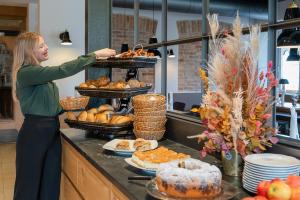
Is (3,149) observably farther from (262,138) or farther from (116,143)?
(262,138)

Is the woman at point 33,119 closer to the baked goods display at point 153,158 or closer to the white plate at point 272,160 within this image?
the baked goods display at point 153,158

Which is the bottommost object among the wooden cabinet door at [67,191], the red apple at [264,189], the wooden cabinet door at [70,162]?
the wooden cabinet door at [67,191]

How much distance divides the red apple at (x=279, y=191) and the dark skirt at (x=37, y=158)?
69.1 inches

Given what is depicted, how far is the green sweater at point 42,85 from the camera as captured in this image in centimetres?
227

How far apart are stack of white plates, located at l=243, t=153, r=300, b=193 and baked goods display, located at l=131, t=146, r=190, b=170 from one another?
0.40 metres

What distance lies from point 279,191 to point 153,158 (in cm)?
77

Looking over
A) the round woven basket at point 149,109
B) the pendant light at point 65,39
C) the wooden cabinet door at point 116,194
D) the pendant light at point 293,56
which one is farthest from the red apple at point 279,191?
the pendant light at point 293,56

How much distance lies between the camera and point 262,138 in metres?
1.48

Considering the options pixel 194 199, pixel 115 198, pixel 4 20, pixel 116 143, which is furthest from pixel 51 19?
pixel 194 199

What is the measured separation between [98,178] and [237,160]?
70 centimetres

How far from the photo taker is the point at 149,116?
2232mm

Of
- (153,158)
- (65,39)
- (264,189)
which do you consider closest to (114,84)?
(153,158)

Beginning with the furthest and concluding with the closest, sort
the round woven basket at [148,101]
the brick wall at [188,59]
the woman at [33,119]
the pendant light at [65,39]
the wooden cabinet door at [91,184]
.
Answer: the brick wall at [188,59], the pendant light at [65,39], the woman at [33,119], the round woven basket at [148,101], the wooden cabinet door at [91,184]

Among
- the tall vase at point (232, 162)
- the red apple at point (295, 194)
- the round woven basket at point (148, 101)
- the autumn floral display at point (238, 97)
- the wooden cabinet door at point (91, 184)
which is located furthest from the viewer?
the round woven basket at point (148, 101)
